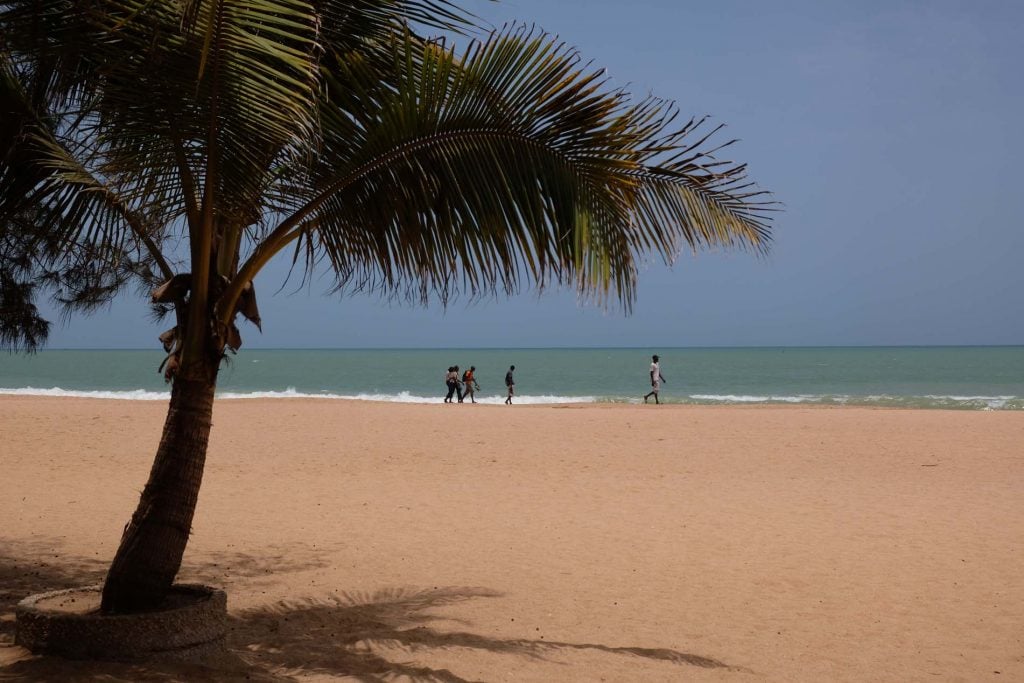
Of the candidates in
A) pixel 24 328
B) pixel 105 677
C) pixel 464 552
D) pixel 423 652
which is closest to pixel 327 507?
pixel 464 552

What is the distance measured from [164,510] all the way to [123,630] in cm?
58

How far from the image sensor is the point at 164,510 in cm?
464

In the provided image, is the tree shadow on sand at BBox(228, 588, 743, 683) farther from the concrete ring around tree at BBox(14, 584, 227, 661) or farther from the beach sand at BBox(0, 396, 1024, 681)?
the concrete ring around tree at BBox(14, 584, 227, 661)

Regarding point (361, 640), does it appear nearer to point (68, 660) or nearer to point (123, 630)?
point (123, 630)

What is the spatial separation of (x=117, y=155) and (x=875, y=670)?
15.9ft

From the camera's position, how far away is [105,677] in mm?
4254

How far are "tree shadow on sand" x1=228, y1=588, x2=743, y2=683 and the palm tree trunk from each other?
0.74 m

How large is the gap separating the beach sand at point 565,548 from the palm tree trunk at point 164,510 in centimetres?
40

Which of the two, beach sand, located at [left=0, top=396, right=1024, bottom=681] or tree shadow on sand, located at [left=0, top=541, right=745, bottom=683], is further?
beach sand, located at [left=0, top=396, right=1024, bottom=681]

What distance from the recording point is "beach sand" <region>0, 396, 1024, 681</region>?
18.1ft

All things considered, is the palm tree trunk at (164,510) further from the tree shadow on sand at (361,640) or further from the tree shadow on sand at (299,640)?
the tree shadow on sand at (361,640)

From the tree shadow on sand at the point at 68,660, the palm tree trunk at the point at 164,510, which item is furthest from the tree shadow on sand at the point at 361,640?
the palm tree trunk at the point at 164,510

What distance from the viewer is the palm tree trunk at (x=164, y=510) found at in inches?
182

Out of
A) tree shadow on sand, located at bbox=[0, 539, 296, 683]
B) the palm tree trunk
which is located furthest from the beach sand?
the palm tree trunk
